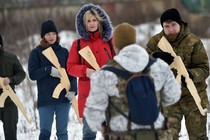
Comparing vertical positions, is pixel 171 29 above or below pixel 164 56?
above

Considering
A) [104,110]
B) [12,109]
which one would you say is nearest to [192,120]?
[104,110]

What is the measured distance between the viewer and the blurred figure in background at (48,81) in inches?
201

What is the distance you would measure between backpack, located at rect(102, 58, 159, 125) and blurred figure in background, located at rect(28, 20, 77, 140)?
192 cm

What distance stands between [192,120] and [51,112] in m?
1.43

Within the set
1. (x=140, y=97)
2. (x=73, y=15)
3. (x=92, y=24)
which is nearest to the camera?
(x=140, y=97)

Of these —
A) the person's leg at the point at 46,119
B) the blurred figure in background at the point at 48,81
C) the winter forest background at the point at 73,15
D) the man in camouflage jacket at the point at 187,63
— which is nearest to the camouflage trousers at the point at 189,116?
the man in camouflage jacket at the point at 187,63

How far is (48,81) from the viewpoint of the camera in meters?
5.16

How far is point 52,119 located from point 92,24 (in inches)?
46.3

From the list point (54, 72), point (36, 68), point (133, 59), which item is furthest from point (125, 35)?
point (36, 68)

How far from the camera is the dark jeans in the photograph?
536cm

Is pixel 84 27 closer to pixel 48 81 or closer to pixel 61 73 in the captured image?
pixel 61 73

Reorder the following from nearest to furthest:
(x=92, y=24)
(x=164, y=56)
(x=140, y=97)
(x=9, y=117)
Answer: (x=140, y=97) < (x=164, y=56) < (x=92, y=24) < (x=9, y=117)

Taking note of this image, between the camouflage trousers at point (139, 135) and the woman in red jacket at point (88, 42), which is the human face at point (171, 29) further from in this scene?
the camouflage trousers at point (139, 135)

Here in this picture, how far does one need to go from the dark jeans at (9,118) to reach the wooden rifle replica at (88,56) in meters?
1.30
